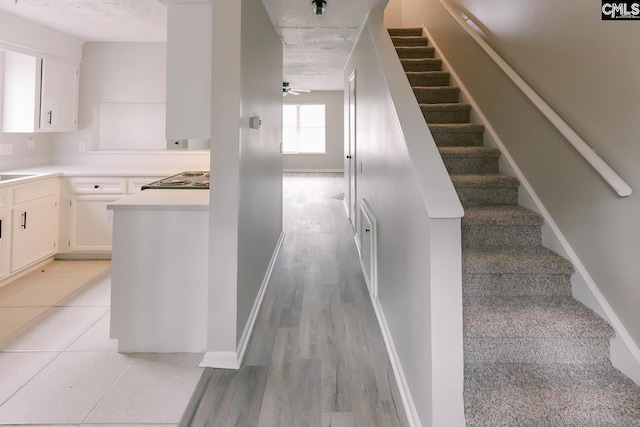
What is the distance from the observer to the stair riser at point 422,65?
4.45 m

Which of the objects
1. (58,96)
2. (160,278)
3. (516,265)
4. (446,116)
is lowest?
(160,278)

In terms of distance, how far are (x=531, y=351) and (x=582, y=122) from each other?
1.25m

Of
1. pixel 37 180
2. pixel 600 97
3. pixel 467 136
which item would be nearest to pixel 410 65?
pixel 467 136

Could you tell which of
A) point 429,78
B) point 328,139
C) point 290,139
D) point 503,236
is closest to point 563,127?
point 503,236

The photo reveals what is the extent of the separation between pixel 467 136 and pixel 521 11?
38.8 inches

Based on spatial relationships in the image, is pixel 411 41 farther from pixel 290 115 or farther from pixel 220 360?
pixel 290 115

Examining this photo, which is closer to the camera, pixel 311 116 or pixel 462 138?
pixel 462 138

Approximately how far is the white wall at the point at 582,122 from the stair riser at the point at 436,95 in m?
0.72

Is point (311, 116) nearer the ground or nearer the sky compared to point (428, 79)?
nearer the sky

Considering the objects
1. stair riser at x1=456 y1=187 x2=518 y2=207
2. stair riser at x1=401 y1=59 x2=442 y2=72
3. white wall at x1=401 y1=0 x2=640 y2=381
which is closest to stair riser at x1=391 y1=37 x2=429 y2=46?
stair riser at x1=401 y1=59 x2=442 y2=72

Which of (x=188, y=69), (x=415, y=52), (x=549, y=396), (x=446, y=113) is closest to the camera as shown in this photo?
(x=549, y=396)

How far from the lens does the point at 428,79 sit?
4230 mm

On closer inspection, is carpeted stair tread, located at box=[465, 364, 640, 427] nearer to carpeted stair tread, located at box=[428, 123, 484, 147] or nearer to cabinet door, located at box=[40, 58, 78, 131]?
carpeted stair tread, located at box=[428, 123, 484, 147]

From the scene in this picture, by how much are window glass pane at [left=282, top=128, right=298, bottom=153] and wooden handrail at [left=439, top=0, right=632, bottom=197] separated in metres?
9.07
